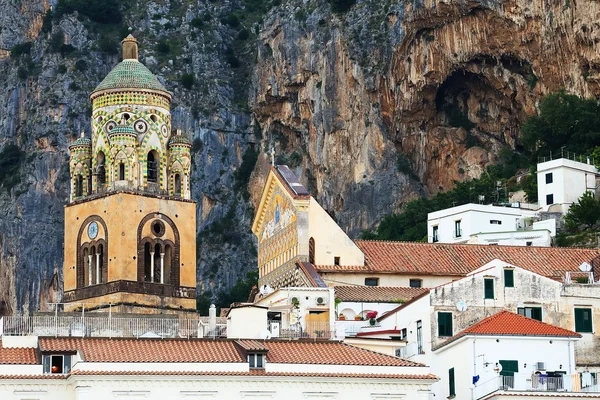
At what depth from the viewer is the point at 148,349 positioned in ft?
212

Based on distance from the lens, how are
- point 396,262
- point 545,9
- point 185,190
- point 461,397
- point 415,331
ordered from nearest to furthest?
point 461,397, point 415,331, point 396,262, point 185,190, point 545,9

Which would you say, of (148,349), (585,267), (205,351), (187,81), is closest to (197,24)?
(187,81)

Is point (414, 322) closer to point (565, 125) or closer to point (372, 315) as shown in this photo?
point (372, 315)

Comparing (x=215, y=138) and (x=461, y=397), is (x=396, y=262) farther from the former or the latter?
(x=215, y=138)

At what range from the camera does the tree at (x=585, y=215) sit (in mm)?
113312

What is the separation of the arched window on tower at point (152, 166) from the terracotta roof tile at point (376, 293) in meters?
13.2

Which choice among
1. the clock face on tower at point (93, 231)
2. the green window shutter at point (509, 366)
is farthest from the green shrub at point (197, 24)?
the green window shutter at point (509, 366)

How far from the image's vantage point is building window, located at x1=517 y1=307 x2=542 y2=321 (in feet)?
254

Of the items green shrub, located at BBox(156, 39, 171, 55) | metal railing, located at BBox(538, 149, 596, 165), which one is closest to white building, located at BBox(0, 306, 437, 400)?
metal railing, located at BBox(538, 149, 596, 165)

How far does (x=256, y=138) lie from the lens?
184 m

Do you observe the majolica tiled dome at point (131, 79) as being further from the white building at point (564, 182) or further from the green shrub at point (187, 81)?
the green shrub at point (187, 81)

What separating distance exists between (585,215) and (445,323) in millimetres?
40180

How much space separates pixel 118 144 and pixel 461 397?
28.9 m

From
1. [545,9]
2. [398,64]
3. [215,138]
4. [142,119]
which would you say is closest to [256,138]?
[215,138]
